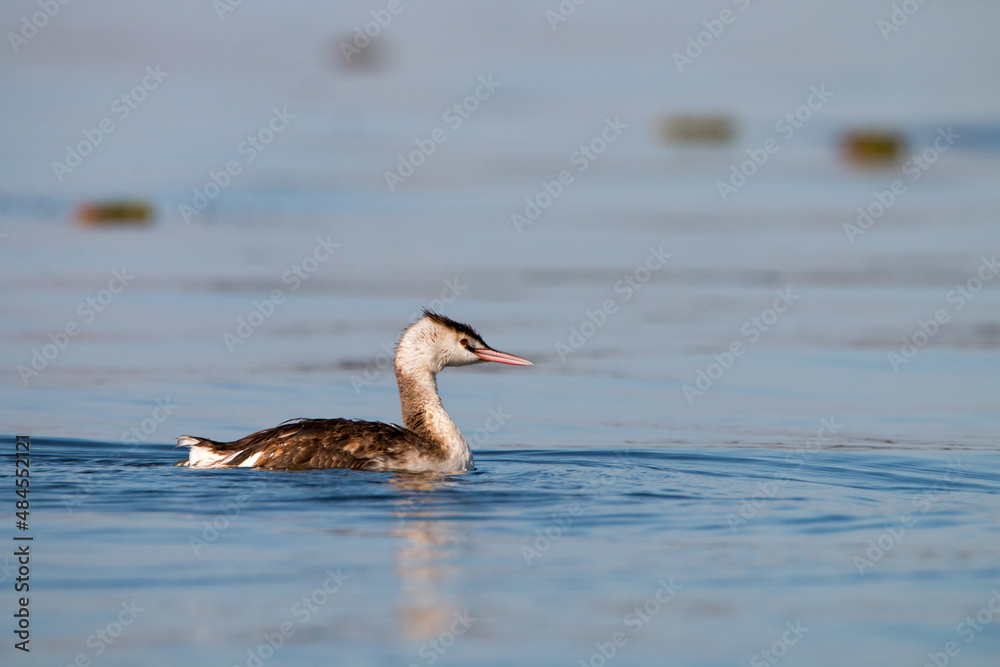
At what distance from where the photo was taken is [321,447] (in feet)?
37.9

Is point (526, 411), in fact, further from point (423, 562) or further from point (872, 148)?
point (872, 148)

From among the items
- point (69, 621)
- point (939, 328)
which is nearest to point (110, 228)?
point (939, 328)

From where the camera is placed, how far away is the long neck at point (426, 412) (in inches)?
468

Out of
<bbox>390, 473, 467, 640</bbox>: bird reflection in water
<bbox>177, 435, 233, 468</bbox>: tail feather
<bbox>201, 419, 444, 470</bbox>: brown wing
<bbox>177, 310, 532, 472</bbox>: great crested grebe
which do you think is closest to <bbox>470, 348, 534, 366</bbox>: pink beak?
<bbox>177, 310, 532, 472</bbox>: great crested grebe

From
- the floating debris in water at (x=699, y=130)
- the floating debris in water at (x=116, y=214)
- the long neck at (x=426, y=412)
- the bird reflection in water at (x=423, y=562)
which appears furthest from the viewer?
the floating debris in water at (x=699, y=130)

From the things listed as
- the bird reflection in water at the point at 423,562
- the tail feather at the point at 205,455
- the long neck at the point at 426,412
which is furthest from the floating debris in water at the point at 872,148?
the bird reflection in water at the point at 423,562

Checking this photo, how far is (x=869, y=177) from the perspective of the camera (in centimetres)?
2991

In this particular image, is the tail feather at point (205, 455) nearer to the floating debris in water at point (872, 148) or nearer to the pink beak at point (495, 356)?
the pink beak at point (495, 356)

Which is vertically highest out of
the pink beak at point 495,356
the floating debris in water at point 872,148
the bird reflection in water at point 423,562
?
the floating debris in water at point 872,148

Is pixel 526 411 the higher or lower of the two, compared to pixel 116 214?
lower

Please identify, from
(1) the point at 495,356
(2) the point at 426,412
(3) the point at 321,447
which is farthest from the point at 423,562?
(1) the point at 495,356

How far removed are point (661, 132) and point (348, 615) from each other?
31.0 meters

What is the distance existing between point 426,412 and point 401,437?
17.7 inches

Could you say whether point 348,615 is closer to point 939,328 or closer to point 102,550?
point 102,550
